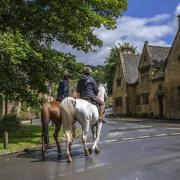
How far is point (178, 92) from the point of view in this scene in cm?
5200

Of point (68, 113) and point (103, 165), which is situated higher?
point (68, 113)

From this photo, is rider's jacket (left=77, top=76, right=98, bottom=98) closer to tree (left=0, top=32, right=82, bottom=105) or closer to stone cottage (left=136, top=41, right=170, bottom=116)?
tree (left=0, top=32, right=82, bottom=105)

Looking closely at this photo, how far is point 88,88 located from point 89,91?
0.32 ft

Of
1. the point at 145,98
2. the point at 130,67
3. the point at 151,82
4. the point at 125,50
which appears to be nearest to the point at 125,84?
the point at 130,67

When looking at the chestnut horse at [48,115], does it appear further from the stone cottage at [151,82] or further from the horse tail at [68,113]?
the stone cottage at [151,82]

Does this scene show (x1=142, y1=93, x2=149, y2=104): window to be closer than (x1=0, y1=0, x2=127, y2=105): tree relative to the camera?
No

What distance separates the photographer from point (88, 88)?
1378 centimetres

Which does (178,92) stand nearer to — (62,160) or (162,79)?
(162,79)

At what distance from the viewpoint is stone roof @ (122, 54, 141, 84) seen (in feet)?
232

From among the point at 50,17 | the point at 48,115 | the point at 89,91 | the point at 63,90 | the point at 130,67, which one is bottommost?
the point at 48,115

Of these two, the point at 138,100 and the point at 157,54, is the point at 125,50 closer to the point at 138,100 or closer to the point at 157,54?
the point at 138,100

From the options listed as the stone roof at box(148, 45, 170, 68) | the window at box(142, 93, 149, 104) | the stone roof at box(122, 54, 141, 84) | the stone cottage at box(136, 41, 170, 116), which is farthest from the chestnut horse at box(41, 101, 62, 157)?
the stone roof at box(122, 54, 141, 84)

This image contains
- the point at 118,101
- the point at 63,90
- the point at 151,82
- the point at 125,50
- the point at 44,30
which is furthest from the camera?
the point at 125,50

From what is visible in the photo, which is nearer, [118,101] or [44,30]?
[44,30]
